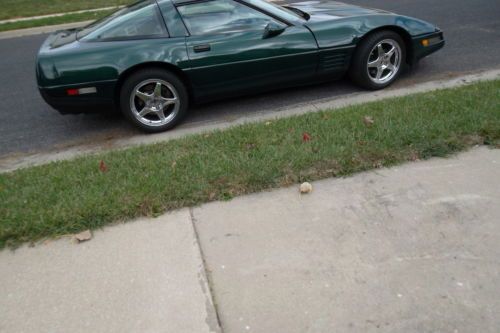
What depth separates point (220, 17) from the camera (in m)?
4.58

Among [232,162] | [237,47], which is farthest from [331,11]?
[232,162]

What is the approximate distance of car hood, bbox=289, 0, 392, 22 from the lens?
4898mm

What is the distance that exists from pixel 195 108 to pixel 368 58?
2053 millimetres

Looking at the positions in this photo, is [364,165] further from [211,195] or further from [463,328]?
[463,328]

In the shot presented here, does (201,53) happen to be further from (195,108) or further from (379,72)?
(379,72)

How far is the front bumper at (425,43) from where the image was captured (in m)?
4.95

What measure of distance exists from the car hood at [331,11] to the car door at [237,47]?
1.45ft

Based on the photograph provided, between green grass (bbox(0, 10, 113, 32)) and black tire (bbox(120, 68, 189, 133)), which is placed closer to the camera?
black tire (bbox(120, 68, 189, 133))

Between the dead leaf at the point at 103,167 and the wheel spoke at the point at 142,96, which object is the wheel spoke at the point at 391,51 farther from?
the dead leaf at the point at 103,167

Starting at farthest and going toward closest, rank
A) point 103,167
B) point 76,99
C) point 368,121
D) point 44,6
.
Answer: point 44,6 → point 76,99 → point 368,121 → point 103,167

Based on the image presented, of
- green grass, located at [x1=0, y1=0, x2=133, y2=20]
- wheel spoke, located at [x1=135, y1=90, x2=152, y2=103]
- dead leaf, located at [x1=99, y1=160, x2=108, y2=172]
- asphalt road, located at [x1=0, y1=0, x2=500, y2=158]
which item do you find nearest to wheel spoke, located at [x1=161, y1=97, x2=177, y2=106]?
wheel spoke, located at [x1=135, y1=90, x2=152, y2=103]

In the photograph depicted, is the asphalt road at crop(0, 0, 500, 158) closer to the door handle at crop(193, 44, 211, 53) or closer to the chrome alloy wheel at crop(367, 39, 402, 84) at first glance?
the chrome alloy wheel at crop(367, 39, 402, 84)

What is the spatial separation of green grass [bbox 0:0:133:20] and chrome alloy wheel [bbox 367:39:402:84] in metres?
9.82

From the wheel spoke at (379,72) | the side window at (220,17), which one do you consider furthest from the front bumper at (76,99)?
the wheel spoke at (379,72)
